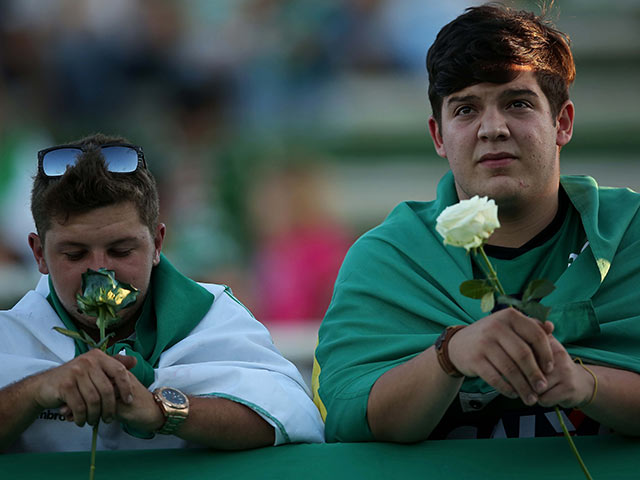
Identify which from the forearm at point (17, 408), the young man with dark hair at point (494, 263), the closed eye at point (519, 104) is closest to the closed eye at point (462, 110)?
the young man with dark hair at point (494, 263)

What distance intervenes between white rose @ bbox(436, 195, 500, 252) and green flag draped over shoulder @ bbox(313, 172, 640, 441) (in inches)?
25.8

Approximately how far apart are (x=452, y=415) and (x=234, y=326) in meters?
0.59

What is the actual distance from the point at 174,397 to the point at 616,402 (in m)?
0.96

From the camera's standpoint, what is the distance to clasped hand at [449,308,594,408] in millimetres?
1973

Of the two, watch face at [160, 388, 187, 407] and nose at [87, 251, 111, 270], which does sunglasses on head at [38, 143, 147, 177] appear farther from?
watch face at [160, 388, 187, 407]

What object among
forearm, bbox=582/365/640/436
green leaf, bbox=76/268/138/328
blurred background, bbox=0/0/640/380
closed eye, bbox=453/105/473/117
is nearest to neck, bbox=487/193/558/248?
closed eye, bbox=453/105/473/117

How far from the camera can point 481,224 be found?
5.95ft

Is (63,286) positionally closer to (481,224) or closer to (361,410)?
(361,410)

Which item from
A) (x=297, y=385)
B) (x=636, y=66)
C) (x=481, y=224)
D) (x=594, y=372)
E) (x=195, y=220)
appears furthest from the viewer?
(x=636, y=66)

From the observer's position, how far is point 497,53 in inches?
101

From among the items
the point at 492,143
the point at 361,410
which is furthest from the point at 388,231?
the point at 361,410

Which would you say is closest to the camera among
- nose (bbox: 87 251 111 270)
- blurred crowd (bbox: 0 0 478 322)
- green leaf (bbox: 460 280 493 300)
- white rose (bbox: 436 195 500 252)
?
white rose (bbox: 436 195 500 252)

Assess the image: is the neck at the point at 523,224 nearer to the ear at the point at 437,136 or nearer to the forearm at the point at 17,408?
the ear at the point at 437,136

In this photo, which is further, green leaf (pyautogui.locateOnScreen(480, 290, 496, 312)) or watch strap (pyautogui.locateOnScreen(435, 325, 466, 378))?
watch strap (pyautogui.locateOnScreen(435, 325, 466, 378))
